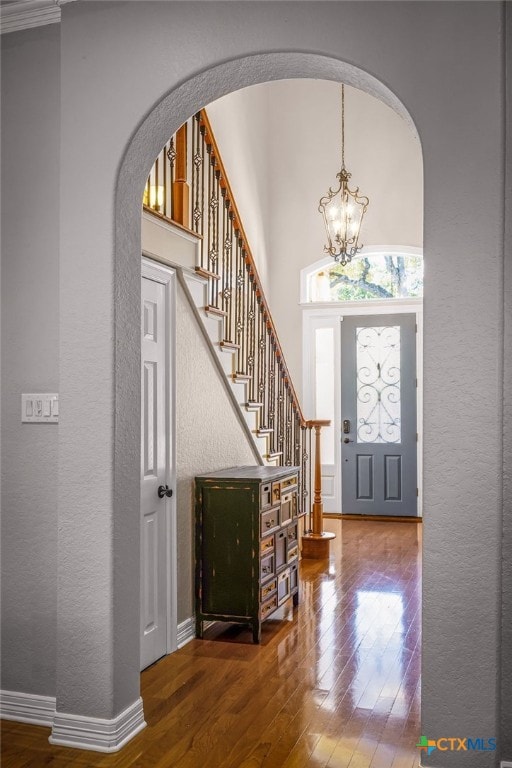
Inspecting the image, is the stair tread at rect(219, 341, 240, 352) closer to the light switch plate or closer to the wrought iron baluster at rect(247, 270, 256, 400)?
the wrought iron baluster at rect(247, 270, 256, 400)

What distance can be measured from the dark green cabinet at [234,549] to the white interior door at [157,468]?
0.91 ft

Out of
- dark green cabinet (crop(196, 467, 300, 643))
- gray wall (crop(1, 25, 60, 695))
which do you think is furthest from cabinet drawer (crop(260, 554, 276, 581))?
gray wall (crop(1, 25, 60, 695))

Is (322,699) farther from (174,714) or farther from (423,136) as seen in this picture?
(423,136)

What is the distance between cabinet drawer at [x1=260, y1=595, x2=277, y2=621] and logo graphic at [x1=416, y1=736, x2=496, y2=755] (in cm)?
175

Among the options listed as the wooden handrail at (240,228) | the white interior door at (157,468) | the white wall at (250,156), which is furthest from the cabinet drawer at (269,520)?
the white wall at (250,156)

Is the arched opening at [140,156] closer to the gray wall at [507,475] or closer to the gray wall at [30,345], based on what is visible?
the gray wall at [30,345]

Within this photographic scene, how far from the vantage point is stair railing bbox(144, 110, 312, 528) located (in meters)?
4.36

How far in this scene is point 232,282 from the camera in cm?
559

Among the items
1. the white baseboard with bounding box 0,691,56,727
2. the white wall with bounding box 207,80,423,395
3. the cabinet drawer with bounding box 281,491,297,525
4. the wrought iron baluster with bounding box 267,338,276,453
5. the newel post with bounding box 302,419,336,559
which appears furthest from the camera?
the white wall with bounding box 207,80,423,395

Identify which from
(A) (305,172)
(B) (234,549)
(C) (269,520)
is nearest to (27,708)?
(B) (234,549)

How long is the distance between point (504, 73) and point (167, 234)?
6.52ft

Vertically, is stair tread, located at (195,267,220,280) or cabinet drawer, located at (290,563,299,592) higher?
stair tread, located at (195,267,220,280)

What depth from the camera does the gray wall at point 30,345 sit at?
3.08 metres

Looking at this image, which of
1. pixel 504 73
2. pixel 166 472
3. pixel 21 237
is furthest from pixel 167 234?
pixel 504 73
